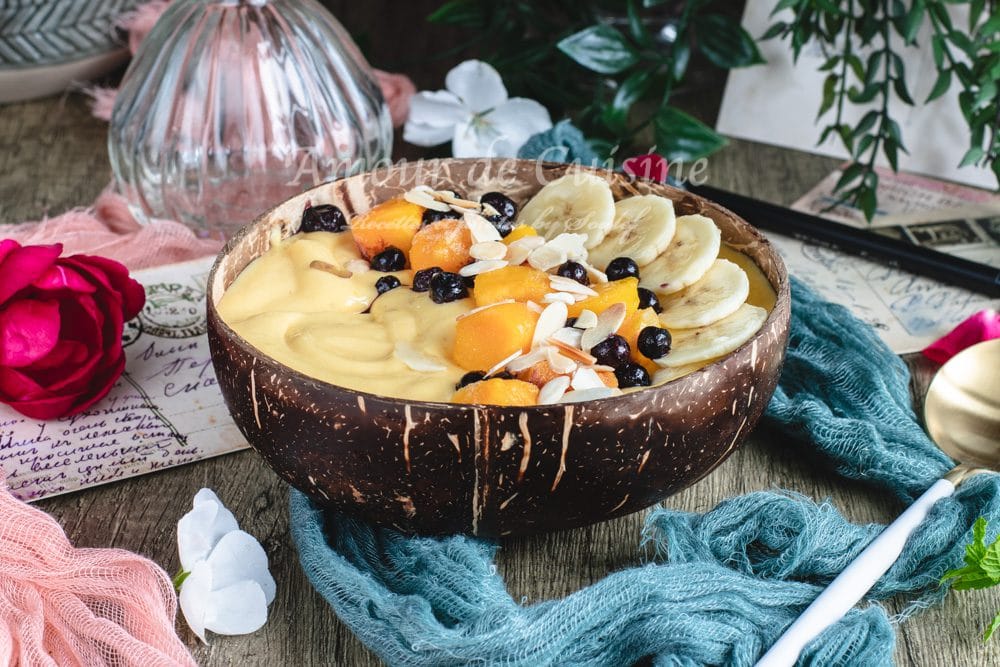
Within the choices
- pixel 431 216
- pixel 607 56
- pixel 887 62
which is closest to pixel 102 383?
pixel 431 216

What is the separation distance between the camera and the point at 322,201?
111 cm

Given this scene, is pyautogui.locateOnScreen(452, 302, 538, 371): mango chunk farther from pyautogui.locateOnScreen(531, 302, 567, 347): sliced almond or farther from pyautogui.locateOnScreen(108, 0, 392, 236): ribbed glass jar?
pyautogui.locateOnScreen(108, 0, 392, 236): ribbed glass jar

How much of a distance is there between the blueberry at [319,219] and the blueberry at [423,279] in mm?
136

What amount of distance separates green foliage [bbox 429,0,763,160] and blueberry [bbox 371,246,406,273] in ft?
1.78

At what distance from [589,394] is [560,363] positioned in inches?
1.8

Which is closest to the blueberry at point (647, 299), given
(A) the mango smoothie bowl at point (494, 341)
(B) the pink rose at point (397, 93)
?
(A) the mango smoothie bowl at point (494, 341)

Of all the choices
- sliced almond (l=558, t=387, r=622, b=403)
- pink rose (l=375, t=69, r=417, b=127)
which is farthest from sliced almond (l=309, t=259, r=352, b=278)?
pink rose (l=375, t=69, r=417, b=127)

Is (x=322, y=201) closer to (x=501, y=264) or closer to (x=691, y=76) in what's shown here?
(x=501, y=264)

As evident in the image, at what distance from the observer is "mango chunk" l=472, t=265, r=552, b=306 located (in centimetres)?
96

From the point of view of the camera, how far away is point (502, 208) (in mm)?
1125

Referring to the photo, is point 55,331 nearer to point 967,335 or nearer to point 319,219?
point 319,219

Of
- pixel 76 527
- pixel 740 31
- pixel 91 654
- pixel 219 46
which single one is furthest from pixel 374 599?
pixel 740 31

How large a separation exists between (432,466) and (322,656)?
0.62 ft

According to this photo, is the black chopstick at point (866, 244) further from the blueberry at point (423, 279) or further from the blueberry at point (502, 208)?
the blueberry at point (423, 279)
